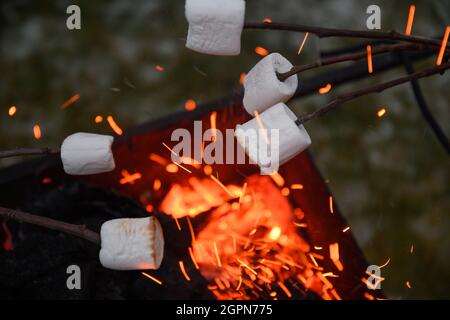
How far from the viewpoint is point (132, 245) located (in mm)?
1032

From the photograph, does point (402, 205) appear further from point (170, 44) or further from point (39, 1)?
point (39, 1)

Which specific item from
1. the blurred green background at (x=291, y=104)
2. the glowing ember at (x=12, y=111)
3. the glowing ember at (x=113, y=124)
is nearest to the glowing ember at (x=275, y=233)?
the blurred green background at (x=291, y=104)

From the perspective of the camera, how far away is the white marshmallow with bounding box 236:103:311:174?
0.93m

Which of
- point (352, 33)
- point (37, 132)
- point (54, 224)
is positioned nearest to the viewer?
point (352, 33)

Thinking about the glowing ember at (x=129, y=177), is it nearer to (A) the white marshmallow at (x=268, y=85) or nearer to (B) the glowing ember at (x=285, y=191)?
(B) the glowing ember at (x=285, y=191)

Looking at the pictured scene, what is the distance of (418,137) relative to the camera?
2.18 metres

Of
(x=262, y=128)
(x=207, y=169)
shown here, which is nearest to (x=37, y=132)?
(x=207, y=169)

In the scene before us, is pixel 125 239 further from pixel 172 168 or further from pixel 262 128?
pixel 172 168

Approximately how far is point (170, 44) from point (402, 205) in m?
1.04

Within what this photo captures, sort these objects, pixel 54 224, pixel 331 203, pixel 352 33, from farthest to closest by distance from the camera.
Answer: pixel 331 203 → pixel 54 224 → pixel 352 33

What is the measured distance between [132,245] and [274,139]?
1.04ft

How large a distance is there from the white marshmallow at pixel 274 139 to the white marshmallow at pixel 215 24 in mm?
140

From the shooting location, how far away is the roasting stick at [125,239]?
1.02 metres
